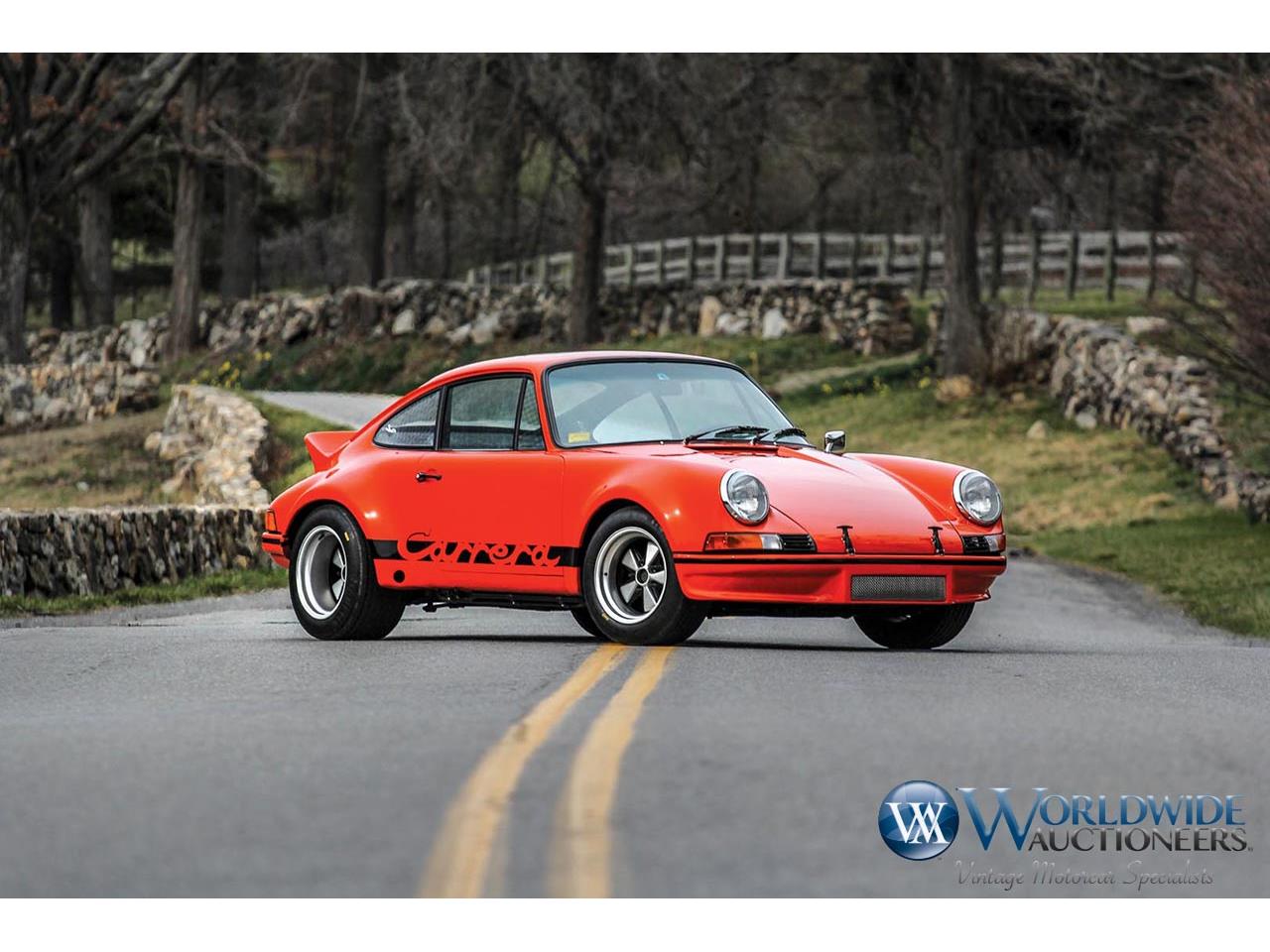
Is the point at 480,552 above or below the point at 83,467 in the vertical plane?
above

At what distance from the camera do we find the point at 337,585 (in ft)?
37.5

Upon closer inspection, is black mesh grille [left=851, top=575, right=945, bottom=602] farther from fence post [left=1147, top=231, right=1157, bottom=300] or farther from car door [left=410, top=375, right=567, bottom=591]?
fence post [left=1147, top=231, right=1157, bottom=300]

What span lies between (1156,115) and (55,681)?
2793 centimetres

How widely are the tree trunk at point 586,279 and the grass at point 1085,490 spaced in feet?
18.7

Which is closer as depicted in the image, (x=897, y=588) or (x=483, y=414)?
(x=897, y=588)

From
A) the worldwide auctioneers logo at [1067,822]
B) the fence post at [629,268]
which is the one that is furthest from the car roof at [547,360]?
the fence post at [629,268]

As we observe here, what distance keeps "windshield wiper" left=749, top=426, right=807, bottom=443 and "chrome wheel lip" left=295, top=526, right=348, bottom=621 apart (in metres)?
2.51

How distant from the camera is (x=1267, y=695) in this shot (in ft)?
29.2

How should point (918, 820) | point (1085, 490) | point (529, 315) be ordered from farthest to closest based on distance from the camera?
point (529, 315) → point (1085, 490) → point (918, 820)

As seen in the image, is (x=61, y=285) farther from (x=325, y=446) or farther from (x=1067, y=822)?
(x=1067, y=822)

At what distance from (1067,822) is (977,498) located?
192 inches

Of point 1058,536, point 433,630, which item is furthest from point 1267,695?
point 1058,536

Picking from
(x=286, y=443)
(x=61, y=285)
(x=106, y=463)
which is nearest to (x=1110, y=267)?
(x=286, y=443)

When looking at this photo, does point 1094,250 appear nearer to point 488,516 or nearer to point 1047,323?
point 1047,323
